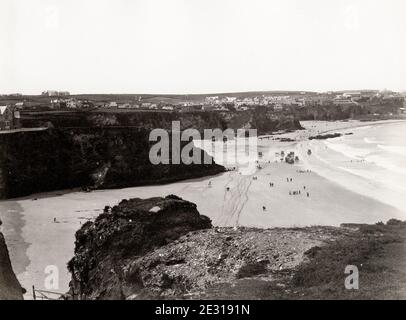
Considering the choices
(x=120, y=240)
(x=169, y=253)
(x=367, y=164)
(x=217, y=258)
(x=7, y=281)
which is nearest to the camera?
(x=217, y=258)

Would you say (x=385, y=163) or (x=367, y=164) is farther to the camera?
(x=367, y=164)

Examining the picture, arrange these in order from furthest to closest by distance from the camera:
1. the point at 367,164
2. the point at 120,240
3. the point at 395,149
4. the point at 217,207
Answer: the point at 395,149 < the point at 367,164 < the point at 217,207 < the point at 120,240

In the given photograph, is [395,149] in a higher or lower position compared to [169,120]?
lower

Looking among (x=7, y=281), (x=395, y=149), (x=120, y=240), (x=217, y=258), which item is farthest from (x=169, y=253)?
(x=395, y=149)

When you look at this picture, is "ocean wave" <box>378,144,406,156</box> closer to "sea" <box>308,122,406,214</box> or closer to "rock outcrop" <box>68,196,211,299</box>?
"sea" <box>308,122,406,214</box>

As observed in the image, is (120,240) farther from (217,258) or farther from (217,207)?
(217,207)

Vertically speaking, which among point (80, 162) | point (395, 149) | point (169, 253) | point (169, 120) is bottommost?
point (169, 253)

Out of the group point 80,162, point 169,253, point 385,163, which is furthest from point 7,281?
point 385,163
